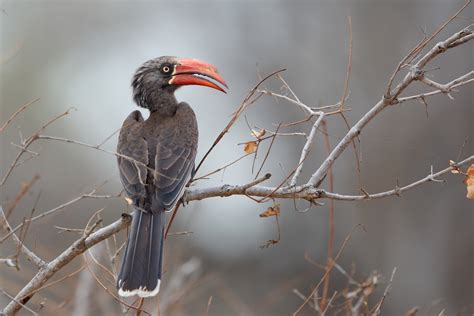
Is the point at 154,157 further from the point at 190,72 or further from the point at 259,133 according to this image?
the point at 259,133

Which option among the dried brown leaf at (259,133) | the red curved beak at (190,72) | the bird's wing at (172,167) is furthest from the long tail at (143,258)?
the red curved beak at (190,72)

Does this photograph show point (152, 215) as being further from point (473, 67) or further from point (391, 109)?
point (473, 67)

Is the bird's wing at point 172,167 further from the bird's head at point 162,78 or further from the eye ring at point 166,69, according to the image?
the eye ring at point 166,69

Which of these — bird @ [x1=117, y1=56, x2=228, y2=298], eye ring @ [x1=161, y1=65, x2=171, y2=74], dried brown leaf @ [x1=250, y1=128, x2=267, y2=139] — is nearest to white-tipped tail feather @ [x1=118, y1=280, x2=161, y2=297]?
bird @ [x1=117, y1=56, x2=228, y2=298]

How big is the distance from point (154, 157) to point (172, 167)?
0.50 ft

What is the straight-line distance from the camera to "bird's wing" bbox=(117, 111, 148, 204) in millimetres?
4348

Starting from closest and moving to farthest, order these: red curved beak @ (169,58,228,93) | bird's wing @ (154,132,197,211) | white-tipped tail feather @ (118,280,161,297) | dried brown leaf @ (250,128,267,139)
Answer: dried brown leaf @ (250,128,267,139), white-tipped tail feather @ (118,280,161,297), bird's wing @ (154,132,197,211), red curved beak @ (169,58,228,93)

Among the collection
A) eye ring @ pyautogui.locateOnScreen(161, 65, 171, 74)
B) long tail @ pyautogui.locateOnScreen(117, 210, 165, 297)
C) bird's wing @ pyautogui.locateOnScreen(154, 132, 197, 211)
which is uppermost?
eye ring @ pyautogui.locateOnScreen(161, 65, 171, 74)

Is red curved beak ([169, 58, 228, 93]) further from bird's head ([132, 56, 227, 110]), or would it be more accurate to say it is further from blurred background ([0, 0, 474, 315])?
blurred background ([0, 0, 474, 315])

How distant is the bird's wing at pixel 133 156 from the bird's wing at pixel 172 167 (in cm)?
8

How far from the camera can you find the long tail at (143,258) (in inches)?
157

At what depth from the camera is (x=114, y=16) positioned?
53.1 feet

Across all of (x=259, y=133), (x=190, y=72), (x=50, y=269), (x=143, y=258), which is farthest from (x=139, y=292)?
(x=190, y=72)

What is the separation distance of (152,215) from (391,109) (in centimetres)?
863
